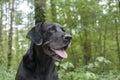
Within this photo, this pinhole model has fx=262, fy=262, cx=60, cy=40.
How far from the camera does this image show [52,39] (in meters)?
3.65

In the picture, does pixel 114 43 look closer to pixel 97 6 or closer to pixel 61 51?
pixel 97 6

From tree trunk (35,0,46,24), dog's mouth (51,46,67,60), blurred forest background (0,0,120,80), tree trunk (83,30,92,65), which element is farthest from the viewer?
tree trunk (83,30,92,65)

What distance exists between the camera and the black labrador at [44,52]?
3.63 meters

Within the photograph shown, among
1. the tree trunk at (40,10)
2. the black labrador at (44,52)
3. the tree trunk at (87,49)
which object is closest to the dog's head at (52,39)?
the black labrador at (44,52)

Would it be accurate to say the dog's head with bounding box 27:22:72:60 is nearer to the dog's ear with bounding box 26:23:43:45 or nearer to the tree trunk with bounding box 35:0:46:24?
the dog's ear with bounding box 26:23:43:45

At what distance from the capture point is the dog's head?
142 inches

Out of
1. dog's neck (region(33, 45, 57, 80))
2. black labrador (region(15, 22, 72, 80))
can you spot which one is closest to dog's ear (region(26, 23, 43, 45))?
black labrador (region(15, 22, 72, 80))

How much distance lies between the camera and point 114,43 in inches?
471

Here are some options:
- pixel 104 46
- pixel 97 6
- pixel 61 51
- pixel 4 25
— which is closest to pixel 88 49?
pixel 104 46

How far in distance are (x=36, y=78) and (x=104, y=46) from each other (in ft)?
28.0

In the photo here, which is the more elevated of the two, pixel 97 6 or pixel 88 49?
pixel 97 6

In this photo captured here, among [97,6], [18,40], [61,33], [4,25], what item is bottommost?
[18,40]

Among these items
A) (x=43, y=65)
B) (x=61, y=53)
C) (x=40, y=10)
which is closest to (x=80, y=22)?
(x=40, y=10)

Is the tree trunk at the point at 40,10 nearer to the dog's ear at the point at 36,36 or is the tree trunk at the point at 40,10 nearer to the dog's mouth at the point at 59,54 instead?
the dog's ear at the point at 36,36
